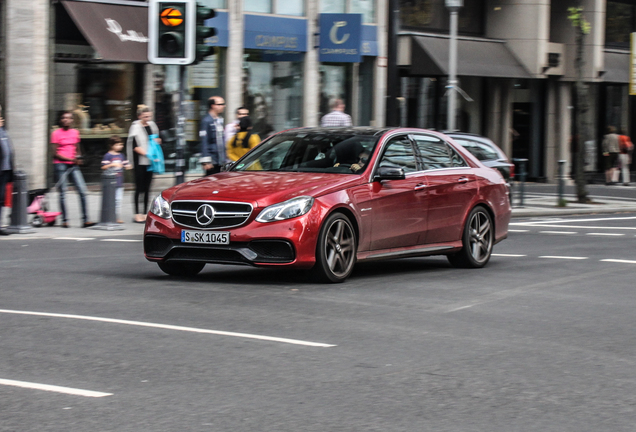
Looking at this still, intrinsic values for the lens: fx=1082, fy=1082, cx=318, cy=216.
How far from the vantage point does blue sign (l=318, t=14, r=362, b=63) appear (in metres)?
27.0

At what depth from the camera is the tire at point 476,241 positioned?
→ 37.5 ft

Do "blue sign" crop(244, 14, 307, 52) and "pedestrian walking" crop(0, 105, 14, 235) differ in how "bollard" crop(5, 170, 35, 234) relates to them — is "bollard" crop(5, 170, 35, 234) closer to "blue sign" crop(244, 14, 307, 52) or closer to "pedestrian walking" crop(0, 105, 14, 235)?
"pedestrian walking" crop(0, 105, 14, 235)

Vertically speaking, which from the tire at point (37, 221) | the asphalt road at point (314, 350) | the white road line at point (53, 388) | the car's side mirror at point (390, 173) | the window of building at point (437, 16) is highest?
the window of building at point (437, 16)

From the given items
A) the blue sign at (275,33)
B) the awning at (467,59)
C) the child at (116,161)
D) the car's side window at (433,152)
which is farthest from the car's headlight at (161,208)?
the awning at (467,59)

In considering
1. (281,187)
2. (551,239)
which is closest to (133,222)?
(551,239)

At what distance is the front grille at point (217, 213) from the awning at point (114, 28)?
13.0 metres

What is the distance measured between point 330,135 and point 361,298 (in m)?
2.32

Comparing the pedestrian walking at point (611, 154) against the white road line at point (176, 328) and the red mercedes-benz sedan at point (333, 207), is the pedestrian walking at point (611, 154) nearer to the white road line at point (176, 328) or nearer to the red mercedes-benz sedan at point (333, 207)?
the red mercedes-benz sedan at point (333, 207)

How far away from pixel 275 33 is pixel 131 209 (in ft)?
28.6

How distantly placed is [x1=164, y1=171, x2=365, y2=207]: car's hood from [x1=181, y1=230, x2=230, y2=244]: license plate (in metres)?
0.30

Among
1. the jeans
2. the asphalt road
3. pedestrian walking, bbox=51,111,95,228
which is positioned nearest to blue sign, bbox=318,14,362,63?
pedestrian walking, bbox=51,111,95,228

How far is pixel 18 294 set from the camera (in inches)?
349

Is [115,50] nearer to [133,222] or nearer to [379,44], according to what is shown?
[133,222]

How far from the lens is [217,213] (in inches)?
366
